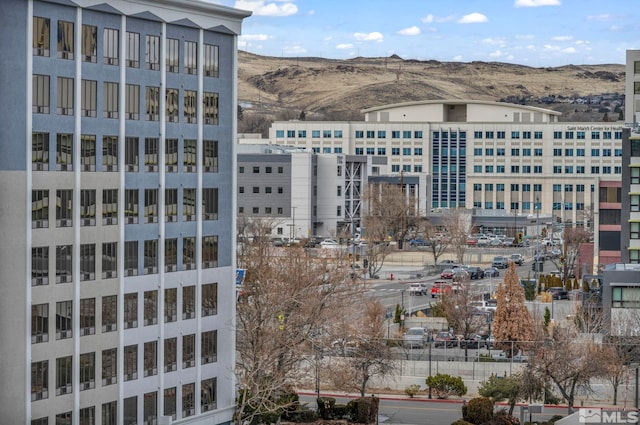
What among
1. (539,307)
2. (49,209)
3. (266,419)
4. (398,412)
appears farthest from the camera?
(539,307)

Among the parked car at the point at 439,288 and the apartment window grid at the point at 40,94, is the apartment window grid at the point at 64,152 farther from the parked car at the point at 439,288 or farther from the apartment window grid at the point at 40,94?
the parked car at the point at 439,288

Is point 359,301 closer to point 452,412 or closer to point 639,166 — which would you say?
point 452,412

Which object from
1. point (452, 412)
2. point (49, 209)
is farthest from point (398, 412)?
point (49, 209)

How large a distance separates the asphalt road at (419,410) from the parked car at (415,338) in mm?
6568

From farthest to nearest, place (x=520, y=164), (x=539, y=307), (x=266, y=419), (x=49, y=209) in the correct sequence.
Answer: (x=520, y=164) < (x=539, y=307) < (x=266, y=419) < (x=49, y=209)

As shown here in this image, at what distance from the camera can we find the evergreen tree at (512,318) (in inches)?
2739

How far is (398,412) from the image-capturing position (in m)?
59.1

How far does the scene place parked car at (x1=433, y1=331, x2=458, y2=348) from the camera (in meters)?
70.5

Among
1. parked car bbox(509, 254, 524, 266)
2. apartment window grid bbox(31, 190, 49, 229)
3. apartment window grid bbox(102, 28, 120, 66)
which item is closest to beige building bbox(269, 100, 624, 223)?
parked car bbox(509, 254, 524, 266)

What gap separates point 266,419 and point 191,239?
851 centimetres

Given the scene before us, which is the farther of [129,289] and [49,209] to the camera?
[129,289]

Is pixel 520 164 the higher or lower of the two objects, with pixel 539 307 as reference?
higher

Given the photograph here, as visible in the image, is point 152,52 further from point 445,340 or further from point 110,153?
point 445,340

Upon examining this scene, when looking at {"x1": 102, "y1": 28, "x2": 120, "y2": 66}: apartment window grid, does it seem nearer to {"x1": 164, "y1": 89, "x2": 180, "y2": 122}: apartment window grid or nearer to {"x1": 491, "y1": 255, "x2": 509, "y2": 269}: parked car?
{"x1": 164, "y1": 89, "x2": 180, "y2": 122}: apartment window grid
